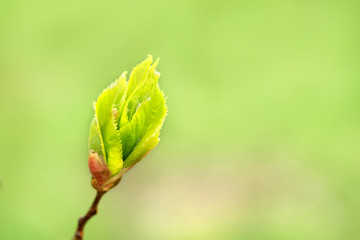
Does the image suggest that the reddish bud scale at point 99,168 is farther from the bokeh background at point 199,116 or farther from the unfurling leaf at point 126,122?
the bokeh background at point 199,116

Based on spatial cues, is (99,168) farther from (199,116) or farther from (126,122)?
(199,116)

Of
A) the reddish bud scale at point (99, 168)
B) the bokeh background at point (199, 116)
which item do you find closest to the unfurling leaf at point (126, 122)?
the reddish bud scale at point (99, 168)

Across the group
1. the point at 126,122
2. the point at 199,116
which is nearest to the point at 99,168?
the point at 126,122

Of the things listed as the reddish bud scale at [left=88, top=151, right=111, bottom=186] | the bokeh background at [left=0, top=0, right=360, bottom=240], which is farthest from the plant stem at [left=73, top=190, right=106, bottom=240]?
the bokeh background at [left=0, top=0, right=360, bottom=240]

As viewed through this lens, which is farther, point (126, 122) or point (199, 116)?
point (199, 116)

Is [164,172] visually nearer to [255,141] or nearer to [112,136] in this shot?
[255,141]

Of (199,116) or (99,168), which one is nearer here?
(99,168)

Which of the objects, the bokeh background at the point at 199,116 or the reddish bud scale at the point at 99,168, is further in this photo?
the bokeh background at the point at 199,116

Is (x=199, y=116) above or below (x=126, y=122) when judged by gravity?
above

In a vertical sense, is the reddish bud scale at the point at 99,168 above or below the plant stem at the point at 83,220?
above
